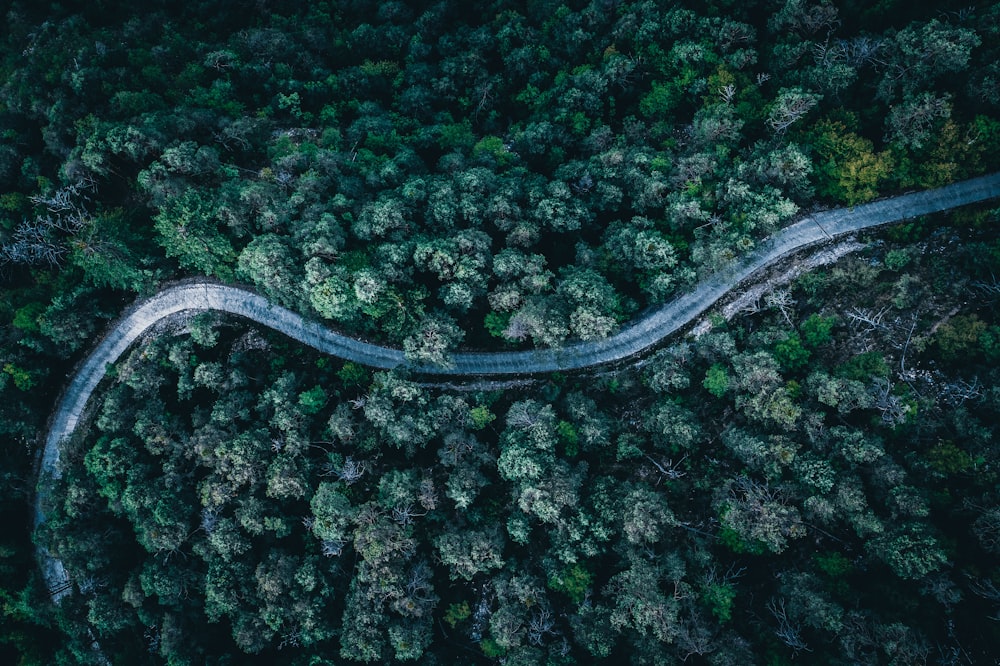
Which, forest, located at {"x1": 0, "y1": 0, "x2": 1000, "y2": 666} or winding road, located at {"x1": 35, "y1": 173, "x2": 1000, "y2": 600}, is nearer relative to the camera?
forest, located at {"x1": 0, "y1": 0, "x2": 1000, "y2": 666}

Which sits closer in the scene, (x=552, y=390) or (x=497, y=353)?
(x=552, y=390)

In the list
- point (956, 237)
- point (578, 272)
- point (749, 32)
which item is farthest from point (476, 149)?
point (956, 237)

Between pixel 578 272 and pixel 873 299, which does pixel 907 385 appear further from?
pixel 578 272

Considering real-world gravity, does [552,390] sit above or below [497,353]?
below

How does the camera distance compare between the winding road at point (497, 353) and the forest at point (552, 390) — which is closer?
the forest at point (552, 390)
